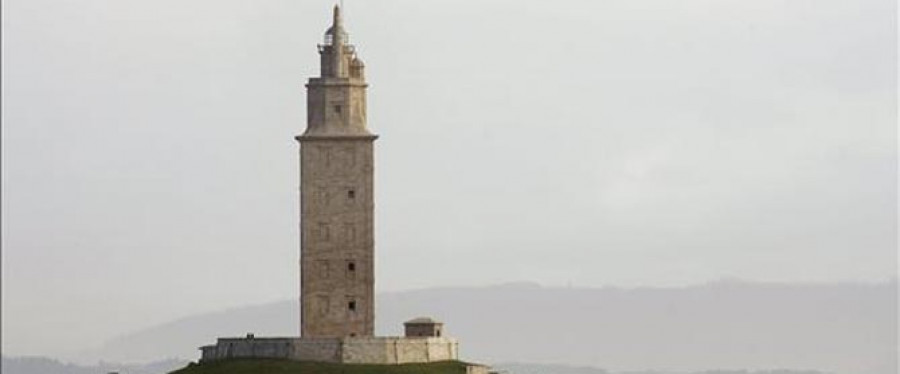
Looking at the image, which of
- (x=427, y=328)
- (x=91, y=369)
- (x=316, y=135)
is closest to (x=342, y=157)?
(x=316, y=135)

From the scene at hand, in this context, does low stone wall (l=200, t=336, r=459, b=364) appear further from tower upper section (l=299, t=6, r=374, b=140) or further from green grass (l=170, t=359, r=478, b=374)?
tower upper section (l=299, t=6, r=374, b=140)

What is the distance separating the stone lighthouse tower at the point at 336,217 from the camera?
123 meters

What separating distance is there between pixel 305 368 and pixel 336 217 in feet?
31.6

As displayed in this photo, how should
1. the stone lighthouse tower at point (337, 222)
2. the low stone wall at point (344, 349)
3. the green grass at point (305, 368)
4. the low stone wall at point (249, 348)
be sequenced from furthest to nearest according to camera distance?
the stone lighthouse tower at point (337, 222), the low stone wall at point (249, 348), the low stone wall at point (344, 349), the green grass at point (305, 368)

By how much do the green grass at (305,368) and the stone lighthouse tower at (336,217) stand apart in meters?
5.32

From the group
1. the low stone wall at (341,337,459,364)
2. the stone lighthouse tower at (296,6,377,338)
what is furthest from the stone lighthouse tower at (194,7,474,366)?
the low stone wall at (341,337,459,364)

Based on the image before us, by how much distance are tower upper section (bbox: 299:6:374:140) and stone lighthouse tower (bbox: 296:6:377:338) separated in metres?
0.05

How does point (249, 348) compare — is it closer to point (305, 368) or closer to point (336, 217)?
point (305, 368)

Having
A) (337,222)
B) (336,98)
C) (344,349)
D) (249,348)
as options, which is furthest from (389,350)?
(336,98)

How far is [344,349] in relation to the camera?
388 feet

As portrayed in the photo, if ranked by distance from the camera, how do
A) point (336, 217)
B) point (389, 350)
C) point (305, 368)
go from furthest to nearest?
1. point (336, 217)
2. point (389, 350)
3. point (305, 368)

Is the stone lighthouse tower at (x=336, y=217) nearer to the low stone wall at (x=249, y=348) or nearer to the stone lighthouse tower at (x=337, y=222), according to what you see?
the stone lighthouse tower at (x=337, y=222)

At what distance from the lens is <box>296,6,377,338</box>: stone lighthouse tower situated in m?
123

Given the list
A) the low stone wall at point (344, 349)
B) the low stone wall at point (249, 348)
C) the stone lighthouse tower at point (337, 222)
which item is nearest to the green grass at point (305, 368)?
the low stone wall at point (344, 349)
